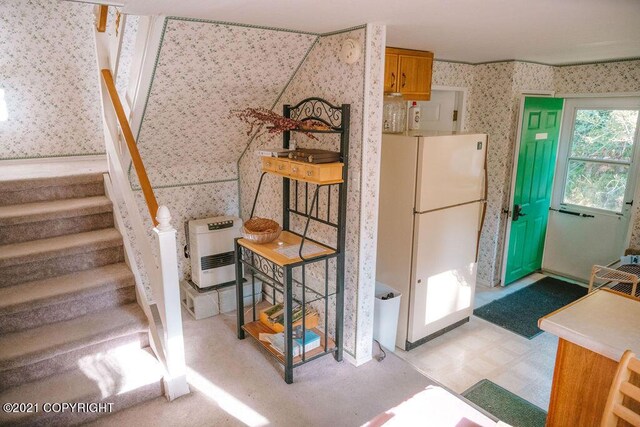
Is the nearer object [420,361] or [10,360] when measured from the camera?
[10,360]

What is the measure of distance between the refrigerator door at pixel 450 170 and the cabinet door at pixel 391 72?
21.4 inches

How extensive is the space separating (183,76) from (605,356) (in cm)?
270

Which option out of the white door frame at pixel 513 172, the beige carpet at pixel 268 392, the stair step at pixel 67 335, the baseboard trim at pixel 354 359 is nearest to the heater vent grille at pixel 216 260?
the beige carpet at pixel 268 392

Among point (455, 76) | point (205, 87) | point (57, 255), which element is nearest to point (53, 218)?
point (57, 255)

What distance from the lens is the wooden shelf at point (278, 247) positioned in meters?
2.60

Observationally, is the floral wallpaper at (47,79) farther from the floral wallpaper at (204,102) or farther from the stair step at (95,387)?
the stair step at (95,387)

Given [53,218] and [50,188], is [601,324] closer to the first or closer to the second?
[53,218]

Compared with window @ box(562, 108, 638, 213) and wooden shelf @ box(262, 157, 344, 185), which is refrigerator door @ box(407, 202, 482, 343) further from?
window @ box(562, 108, 638, 213)

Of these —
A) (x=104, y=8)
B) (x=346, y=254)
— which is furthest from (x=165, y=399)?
(x=104, y=8)

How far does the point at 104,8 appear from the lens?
8.93ft

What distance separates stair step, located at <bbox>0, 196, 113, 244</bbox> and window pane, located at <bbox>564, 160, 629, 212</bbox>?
4.74 m

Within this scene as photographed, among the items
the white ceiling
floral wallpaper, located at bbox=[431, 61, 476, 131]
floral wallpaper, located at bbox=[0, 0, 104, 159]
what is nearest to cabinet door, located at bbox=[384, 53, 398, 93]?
the white ceiling

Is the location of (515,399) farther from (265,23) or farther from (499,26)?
(265,23)

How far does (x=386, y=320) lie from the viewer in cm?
313
